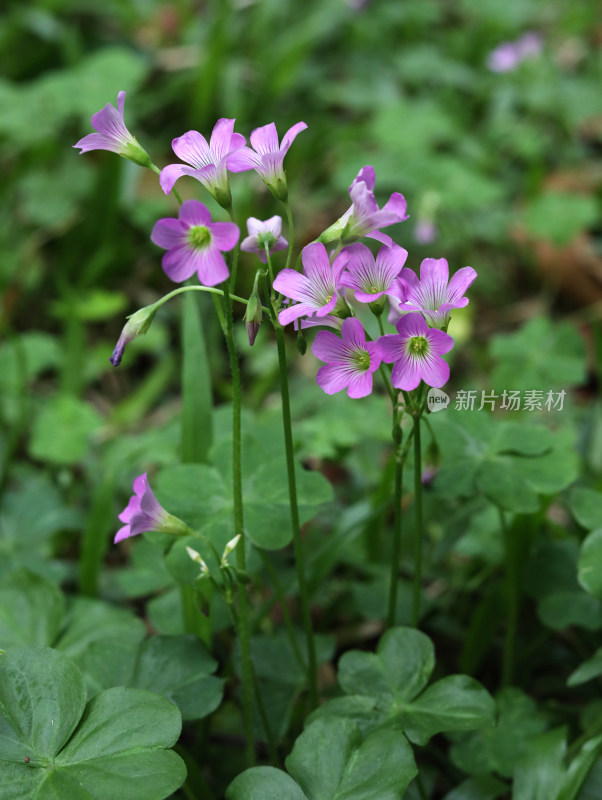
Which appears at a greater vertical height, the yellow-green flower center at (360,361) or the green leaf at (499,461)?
the yellow-green flower center at (360,361)

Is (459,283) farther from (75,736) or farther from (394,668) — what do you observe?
(75,736)

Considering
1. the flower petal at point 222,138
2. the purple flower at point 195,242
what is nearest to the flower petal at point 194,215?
the purple flower at point 195,242

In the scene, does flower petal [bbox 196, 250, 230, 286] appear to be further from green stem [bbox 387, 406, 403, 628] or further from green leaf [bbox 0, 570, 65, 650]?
green leaf [bbox 0, 570, 65, 650]

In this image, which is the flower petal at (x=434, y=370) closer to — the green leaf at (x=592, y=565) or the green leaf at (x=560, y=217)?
the green leaf at (x=592, y=565)

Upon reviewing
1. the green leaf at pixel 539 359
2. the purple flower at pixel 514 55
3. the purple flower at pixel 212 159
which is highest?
the purple flower at pixel 514 55

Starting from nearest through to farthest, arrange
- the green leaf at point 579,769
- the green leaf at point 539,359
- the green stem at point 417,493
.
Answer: the green stem at point 417,493 < the green leaf at point 579,769 < the green leaf at point 539,359

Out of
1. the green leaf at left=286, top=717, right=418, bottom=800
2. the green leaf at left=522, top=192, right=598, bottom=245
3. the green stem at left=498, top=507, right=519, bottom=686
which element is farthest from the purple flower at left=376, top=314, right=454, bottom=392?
the green leaf at left=522, top=192, right=598, bottom=245

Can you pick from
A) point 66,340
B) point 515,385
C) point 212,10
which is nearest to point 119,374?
point 66,340
